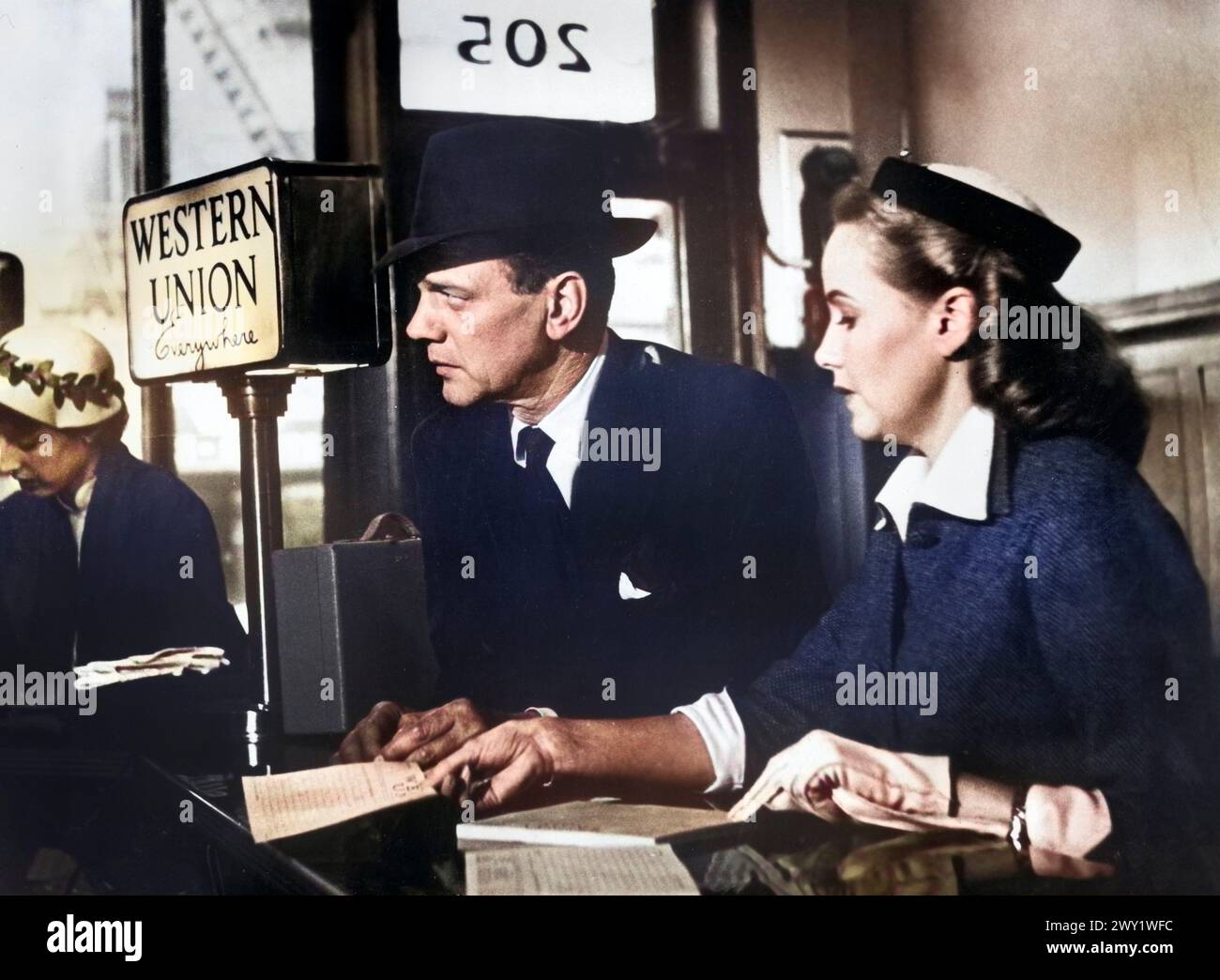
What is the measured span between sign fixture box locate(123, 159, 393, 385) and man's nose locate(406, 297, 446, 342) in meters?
0.05

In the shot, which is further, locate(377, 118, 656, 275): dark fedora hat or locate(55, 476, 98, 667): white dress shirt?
locate(55, 476, 98, 667): white dress shirt

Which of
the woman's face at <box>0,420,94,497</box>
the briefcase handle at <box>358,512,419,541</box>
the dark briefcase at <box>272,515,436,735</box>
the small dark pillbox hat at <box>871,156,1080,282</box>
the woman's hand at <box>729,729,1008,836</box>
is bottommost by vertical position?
the woman's hand at <box>729,729,1008,836</box>

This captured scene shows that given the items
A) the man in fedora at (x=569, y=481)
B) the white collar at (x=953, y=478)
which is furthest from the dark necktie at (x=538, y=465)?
the white collar at (x=953, y=478)

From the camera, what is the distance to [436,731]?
2537 mm

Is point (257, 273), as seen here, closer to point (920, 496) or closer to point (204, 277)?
point (204, 277)

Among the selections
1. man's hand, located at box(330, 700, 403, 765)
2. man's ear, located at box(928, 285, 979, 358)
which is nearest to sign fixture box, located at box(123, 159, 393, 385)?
man's hand, located at box(330, 700, 403, 765)

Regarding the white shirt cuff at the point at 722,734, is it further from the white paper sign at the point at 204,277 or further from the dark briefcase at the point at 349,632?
the white paper sign at the point at 204,277

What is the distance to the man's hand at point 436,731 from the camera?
8.26ft

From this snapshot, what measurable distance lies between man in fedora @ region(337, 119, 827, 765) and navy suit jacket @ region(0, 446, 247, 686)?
423mm

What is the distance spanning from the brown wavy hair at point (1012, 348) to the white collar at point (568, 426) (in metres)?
0.58

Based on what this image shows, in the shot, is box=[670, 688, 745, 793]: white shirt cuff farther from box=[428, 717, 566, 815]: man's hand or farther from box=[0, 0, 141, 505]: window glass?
box=[0, 0, 141, 505]: window glass

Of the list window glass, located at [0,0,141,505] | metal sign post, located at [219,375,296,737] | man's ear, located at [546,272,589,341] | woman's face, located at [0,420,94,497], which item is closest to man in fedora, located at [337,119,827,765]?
man's ear, located at [546,272,589,341]

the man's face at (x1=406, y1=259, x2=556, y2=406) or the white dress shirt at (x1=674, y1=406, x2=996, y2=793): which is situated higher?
the man's face at (x1=406, y1=259, x2=556, y2=406)

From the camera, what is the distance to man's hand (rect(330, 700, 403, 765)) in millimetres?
2510
